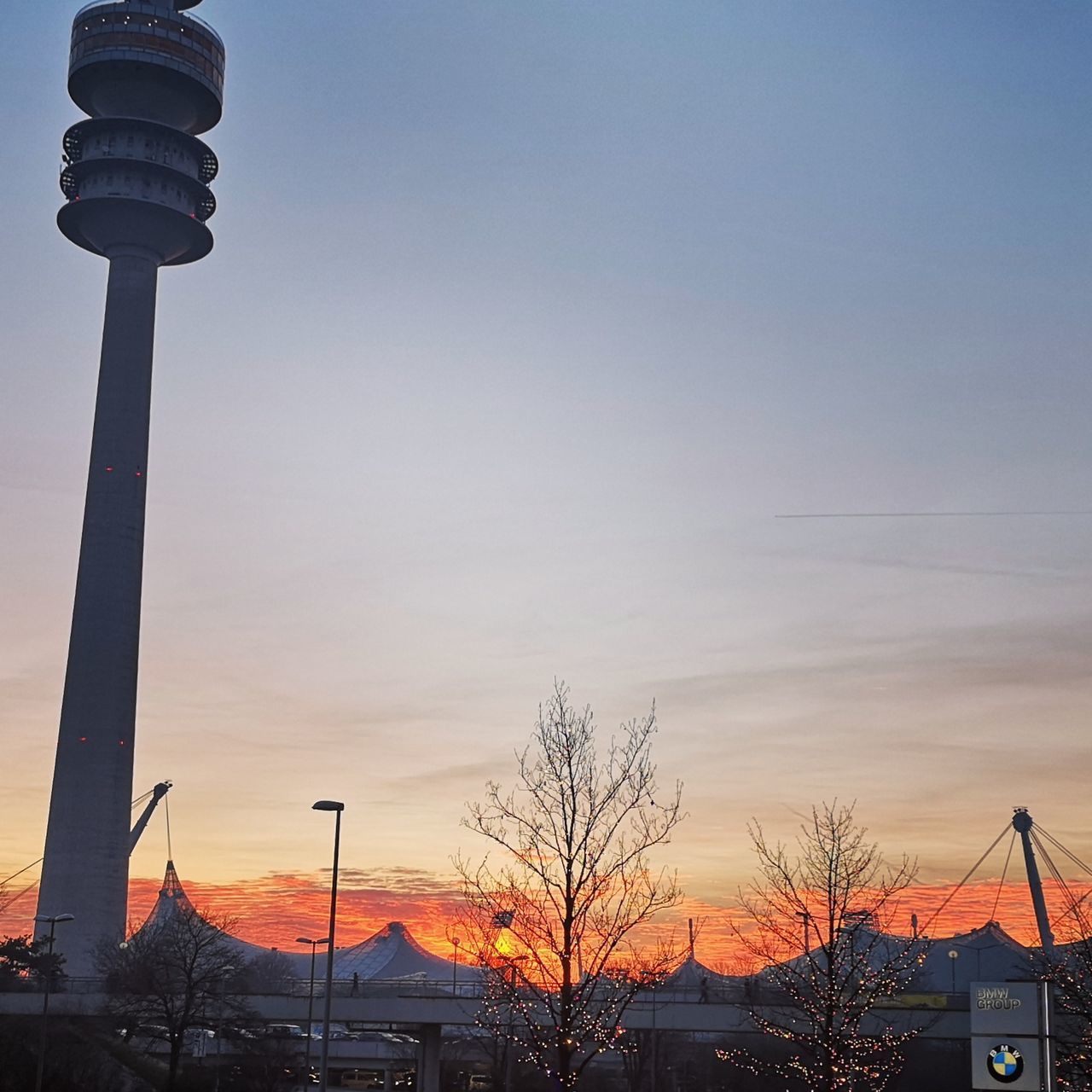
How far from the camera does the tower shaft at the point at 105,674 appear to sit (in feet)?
347

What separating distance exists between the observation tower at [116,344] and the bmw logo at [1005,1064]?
331 feet

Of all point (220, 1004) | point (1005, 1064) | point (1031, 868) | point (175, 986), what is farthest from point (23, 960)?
point (1031, 868)

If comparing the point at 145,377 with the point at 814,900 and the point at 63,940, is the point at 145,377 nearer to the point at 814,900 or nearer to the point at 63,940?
the point at 63,940

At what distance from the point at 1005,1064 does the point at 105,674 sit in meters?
102

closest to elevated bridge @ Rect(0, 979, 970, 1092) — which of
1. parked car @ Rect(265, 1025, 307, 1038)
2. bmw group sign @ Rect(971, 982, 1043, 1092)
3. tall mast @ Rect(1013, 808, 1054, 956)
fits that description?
parked car @ Rect(265, 1025, 307, 1038)

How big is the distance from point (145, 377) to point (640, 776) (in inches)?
3559

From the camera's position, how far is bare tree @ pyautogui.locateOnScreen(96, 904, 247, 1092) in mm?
65312

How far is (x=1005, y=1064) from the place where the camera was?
45.3 ft

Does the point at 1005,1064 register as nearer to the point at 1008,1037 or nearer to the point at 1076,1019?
the point at 1008,1037

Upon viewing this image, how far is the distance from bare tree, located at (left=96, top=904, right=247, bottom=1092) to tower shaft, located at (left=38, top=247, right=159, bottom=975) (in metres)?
17.0

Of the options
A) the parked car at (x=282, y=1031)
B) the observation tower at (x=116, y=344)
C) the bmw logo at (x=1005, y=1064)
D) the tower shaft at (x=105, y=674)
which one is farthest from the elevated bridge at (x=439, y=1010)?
the bmw logo at (x=1005, y=1064)

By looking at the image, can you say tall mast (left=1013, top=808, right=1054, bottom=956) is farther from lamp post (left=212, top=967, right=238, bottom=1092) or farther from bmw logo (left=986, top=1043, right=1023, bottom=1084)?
bmw logo (left=986, top=1043, right=1023, bottom=1084)

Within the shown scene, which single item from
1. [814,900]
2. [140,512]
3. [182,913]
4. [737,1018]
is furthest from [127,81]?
[814,900]

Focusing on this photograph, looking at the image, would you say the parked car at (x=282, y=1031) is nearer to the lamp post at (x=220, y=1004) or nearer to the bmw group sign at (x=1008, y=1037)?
the lamp post at (x=220, y=1004)
